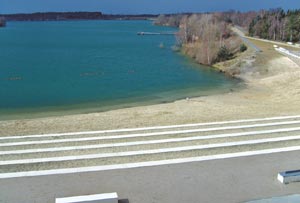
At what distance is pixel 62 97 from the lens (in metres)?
28.5

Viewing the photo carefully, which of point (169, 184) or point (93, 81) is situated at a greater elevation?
point (169, 184)

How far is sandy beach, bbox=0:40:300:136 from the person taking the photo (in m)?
17.7

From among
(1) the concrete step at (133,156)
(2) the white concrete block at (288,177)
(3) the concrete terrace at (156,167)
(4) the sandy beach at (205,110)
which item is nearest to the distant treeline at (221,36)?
(4) the sandy beach at (205,110)

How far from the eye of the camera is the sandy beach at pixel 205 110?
17.7 meters

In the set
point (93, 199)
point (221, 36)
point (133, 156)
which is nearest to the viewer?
point (93, 199)

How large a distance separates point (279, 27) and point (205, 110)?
5357 centimetres

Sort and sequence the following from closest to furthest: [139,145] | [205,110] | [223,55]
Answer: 1. [139,145]
2. [205,110]
3. [223,55]

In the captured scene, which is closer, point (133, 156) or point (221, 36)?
point (133, 156)

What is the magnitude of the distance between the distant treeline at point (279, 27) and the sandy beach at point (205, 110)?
29867 millimetres

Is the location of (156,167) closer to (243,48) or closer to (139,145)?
(139,145)

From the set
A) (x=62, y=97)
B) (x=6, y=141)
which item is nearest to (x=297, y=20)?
(x=62, y=97)

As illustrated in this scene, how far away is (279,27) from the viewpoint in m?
68.7

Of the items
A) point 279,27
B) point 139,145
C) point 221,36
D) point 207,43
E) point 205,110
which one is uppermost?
point 279,27

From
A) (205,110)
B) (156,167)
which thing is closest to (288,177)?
(156,167)
